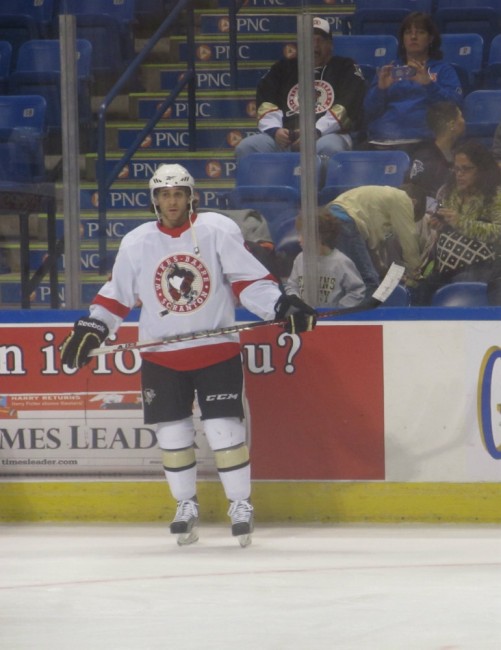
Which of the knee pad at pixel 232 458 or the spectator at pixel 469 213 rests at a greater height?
the spectator at pixel 469 213

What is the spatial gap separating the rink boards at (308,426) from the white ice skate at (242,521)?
1.11ft

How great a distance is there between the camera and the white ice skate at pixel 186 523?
15.6 feet

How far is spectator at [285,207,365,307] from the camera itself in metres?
5.02

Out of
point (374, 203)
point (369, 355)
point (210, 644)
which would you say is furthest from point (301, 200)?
point (210, 644)

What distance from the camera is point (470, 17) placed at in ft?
16.1

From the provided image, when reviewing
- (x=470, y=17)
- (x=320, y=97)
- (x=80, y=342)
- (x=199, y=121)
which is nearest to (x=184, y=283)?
(x=80, y=342)

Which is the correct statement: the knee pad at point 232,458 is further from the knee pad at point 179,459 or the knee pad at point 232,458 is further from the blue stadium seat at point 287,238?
the blue stadium seat at point 287,238

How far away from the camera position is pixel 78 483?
516 cm

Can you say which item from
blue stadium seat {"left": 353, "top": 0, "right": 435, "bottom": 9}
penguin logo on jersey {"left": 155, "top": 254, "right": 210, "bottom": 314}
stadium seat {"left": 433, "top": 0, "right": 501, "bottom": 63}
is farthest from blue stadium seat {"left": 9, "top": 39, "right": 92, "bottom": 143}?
stadium seat {"left": 433, "top": 0, "right": 501, "bottom": 63}

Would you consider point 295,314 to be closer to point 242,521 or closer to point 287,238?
point 287,238

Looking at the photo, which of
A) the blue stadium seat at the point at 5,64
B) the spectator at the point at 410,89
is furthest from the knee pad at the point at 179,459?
the blue stadium seat at the point at 5,64

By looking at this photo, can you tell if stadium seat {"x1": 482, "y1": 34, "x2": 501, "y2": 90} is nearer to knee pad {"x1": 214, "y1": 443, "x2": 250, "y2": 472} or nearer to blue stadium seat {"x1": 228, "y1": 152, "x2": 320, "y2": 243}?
blue stadium seat {"x1": 228, "y1": 152, "x2": 320, "y2": 243}

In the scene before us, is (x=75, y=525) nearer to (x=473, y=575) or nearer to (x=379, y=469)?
(x=379, y=469)

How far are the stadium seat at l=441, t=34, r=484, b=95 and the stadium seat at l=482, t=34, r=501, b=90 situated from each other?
0.9 inches
